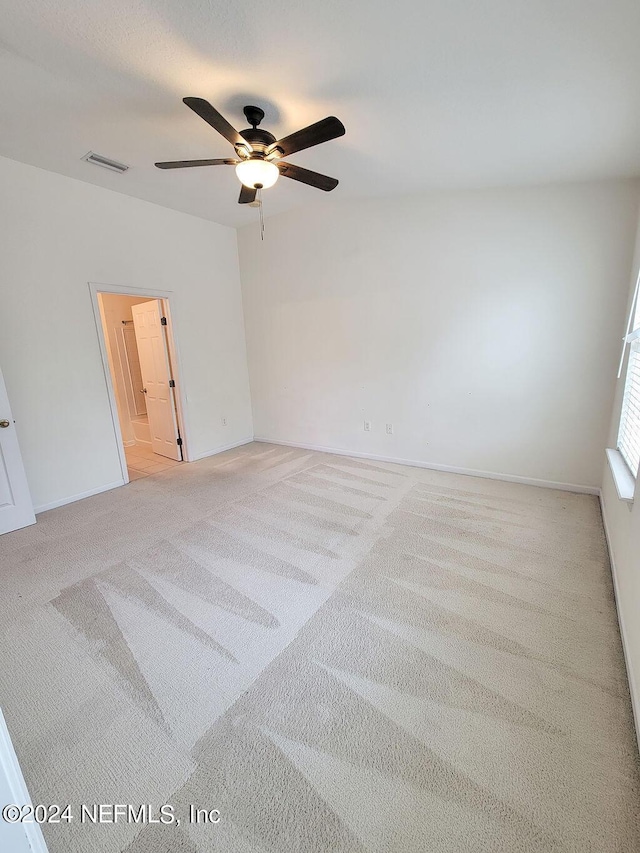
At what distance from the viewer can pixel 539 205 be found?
115 inches

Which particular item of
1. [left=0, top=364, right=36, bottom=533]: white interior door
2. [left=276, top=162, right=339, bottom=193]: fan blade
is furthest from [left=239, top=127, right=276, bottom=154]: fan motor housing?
[left=0, top=364, right=36, bottom=533]: white interior door

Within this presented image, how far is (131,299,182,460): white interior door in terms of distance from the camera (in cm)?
427

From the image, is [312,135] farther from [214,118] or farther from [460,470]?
[460,470]

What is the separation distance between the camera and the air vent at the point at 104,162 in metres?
2.76

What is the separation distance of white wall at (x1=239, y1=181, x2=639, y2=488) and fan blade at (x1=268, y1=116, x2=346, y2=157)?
6.32ft

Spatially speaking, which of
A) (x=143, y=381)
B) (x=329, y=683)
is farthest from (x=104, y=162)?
(x=329, y=683)

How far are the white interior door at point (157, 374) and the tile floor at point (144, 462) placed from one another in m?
0.12

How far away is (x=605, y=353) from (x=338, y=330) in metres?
2.59

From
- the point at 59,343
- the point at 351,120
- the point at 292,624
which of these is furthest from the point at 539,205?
the point at 59,343

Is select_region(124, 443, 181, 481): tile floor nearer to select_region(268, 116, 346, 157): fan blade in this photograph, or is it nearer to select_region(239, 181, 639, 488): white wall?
select_region(239, 181, 639, 488): white wall

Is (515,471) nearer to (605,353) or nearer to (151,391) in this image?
(605,353)

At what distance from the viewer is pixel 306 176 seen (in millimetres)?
2316

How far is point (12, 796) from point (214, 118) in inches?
101

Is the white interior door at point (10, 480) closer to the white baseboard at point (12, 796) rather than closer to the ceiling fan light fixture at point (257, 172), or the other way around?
the ceiling fan light fixture at point (257, 172)
